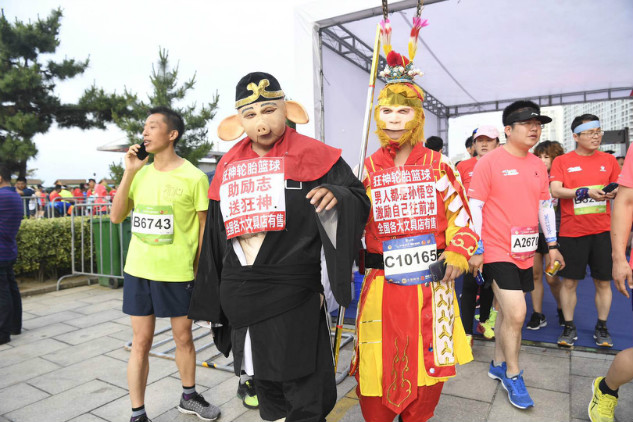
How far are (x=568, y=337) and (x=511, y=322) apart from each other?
1433 mm

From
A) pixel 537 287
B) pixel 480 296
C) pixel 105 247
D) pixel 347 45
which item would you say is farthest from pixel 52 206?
pixel 537 287

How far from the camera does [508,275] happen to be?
2857 millimetres

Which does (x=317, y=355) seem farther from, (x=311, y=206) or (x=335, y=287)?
(x=311, y=206)

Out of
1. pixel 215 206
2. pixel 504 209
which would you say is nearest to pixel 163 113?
pixel 215 206

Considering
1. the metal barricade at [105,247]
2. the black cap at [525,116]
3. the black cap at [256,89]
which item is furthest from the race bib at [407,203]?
the metal barricade at [105,247]

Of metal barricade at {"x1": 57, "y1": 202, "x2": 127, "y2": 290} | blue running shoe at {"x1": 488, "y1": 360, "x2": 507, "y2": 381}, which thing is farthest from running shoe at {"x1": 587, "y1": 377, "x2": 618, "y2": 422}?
metal barricade at {"x1": 57, "y1": 202, "x2": 127, "y2": 290}

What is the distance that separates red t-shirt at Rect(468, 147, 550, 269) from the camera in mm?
2893

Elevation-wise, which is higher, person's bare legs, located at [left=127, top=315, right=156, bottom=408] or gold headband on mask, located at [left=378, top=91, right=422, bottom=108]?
gold headband on mask, located at [left=378, top=91, right=422, bottom=108]

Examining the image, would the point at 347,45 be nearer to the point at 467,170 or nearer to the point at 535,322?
the point at 467,170

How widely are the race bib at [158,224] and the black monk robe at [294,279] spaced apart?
847 mm

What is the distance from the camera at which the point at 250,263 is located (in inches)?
74.4

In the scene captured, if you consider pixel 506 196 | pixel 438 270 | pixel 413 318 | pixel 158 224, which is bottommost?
pixel 413 318

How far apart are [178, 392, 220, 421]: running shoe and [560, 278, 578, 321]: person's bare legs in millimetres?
3142

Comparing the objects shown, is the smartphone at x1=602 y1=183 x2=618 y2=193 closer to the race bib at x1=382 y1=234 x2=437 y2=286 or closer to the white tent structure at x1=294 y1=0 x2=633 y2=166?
the white tent structure at x1=294 y1=0 x2=633 y2=166
